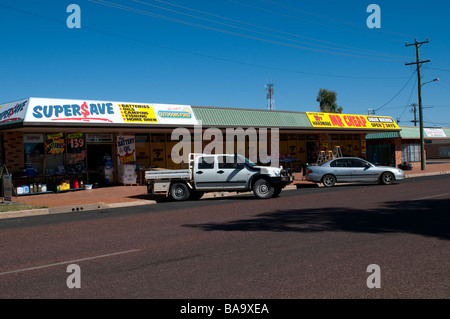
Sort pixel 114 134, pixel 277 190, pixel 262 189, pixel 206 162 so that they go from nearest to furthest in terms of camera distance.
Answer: pixel 262 189 < pixel 206 162 < pixel 277 190 < pixel 114 134

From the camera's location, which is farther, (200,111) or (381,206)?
(200,111)

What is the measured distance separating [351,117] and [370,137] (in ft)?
36.6

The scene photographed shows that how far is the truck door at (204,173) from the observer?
17.3 meters

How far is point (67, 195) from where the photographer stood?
1964cm

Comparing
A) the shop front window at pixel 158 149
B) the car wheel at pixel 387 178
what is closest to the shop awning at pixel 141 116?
the shop front window at pixel 158 149

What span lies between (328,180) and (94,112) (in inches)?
489

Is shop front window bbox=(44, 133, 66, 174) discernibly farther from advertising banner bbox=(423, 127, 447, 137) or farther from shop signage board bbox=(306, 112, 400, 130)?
advertising banner bbox=(423, 127, 447, 137)

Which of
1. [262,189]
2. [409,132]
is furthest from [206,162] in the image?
[409,132]

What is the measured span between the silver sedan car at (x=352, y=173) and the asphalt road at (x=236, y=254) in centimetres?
957

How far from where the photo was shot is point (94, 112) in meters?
20.1

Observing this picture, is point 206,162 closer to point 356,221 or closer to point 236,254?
point 356,221

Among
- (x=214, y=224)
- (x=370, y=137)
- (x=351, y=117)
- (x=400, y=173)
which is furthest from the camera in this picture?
(x=370, y=137)

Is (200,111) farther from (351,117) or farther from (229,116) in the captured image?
(351,117)
